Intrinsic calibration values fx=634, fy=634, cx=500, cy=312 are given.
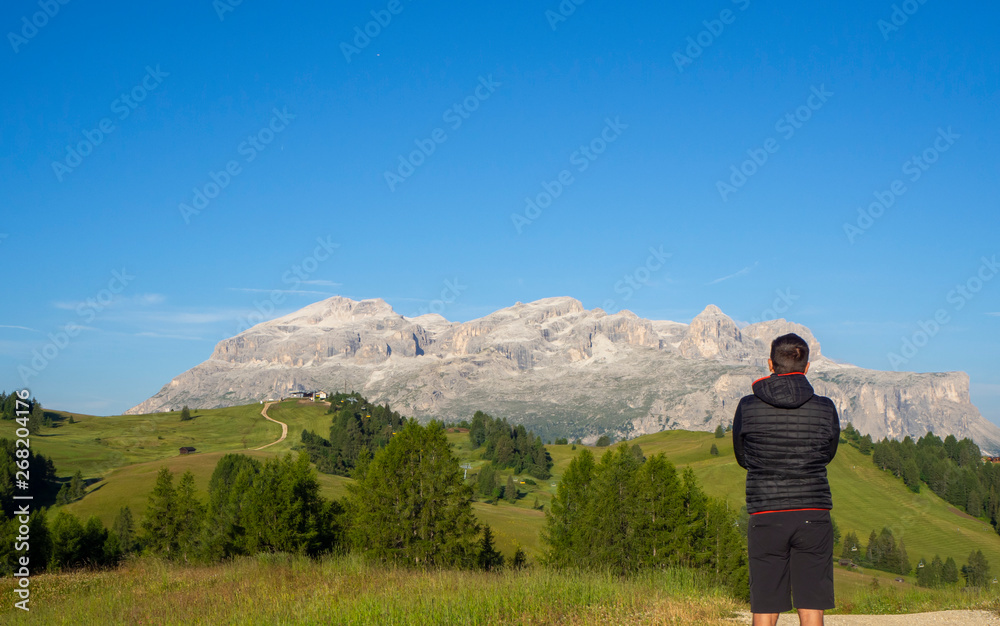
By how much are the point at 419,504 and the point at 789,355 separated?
4114 centimetres

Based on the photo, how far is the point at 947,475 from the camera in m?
178

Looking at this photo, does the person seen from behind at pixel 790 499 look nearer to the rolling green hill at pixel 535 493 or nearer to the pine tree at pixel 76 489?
the rolling green hill at pixel 535 493

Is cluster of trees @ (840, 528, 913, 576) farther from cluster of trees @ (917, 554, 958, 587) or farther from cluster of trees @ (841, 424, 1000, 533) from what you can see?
cluster of trees @ (841, 424, 1000, 533)

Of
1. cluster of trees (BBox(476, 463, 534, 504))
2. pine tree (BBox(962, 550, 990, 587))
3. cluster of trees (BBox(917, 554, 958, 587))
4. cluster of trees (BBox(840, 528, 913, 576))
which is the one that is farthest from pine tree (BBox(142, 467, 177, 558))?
pine tree (BBox(962, 550, 990, 587))

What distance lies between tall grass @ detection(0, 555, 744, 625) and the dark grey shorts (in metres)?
3.58

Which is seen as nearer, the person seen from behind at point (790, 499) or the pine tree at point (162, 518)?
the person seen from behind at point (790, 499)

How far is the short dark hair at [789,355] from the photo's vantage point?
596 cm

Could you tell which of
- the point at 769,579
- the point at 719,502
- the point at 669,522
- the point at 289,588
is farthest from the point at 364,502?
the point at 769,579

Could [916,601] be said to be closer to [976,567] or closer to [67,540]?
[67,540]

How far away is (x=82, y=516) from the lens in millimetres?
106812

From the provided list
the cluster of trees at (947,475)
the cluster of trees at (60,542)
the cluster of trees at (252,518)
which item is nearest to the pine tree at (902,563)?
the cluster of trees at (947,475)

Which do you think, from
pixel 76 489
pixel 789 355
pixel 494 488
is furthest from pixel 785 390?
pixel 494 488

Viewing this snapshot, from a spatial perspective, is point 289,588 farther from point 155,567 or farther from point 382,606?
point 155,567

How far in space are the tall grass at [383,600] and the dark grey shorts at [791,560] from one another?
3.58 meters
